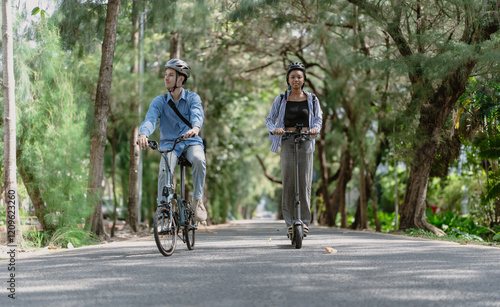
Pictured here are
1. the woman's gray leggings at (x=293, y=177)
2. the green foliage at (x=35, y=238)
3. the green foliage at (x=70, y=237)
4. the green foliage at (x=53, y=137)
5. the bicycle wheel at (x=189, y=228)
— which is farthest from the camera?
the green foliage at (x=53, y=137)

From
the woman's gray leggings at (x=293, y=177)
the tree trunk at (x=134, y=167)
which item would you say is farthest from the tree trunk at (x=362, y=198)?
the woman's gray leggings at (x=293, y=177)

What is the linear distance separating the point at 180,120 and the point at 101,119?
486 cm

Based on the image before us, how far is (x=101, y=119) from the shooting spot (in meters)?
11.0

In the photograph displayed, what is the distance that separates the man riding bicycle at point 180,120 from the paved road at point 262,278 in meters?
0.86

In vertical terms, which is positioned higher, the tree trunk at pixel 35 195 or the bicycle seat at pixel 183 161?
the bicycle seat at pixel 183 161

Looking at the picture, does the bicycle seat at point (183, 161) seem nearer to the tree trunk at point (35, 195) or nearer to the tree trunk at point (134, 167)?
the tree trunk at point (35, 195)

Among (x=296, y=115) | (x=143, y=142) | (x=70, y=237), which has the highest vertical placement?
(x=296, y=115)

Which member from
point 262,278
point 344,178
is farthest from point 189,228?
point 344,178

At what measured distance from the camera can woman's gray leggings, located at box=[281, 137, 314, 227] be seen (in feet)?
23.1

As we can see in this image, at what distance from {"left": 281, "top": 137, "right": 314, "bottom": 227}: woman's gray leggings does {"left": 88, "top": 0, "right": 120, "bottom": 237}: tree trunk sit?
461 centimetres

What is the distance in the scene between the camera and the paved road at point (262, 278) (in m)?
4.04

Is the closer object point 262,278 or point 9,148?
point 262,278

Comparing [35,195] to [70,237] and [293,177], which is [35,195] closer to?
[70,237]

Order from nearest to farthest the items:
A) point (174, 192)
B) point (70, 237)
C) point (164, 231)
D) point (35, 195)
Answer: point (164, 231) → point (174, 192) → point (70, 237) → point (35, 195)
